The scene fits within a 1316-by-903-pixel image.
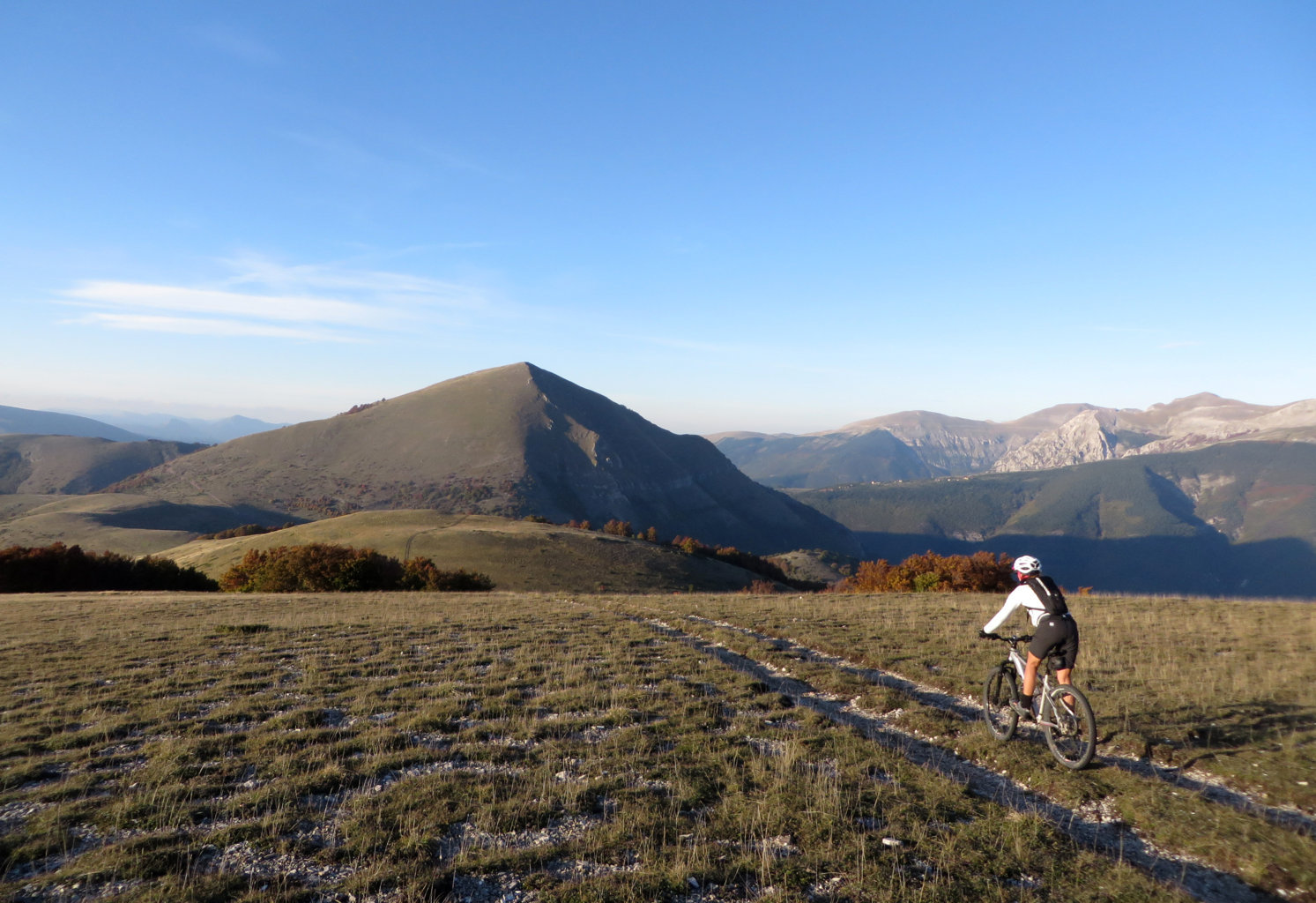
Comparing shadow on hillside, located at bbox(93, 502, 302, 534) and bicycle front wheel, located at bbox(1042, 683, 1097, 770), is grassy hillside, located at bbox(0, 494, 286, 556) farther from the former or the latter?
bicycle front wheel, located at bbox(1042, 683, 1097, 770)

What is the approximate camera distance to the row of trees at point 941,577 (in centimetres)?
5047

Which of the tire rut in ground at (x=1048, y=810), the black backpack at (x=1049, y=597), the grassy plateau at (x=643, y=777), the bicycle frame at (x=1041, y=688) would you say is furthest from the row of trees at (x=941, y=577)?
the black backpack at (x=1049, y=597)

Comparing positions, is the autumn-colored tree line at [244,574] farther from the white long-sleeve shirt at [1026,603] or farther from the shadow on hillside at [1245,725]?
the shadow on hillside at [1245,725]

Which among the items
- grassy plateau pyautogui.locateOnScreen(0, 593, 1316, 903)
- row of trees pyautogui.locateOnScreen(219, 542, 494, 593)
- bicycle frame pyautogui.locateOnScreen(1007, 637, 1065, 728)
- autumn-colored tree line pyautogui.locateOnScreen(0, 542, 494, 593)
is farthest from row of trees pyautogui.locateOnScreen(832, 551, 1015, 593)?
autumn-colored tree line pyautogui.locateOnScreen(0, 542, 494, 593)

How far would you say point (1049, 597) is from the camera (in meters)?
9.50

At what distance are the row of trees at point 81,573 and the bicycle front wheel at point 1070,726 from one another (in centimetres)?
6195

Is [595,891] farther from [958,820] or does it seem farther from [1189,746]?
[1189,746]

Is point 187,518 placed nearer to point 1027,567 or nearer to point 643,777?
point 643,777

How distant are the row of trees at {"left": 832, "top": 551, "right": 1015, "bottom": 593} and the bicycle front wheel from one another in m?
38.7

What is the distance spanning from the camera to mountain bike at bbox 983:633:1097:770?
351 inches

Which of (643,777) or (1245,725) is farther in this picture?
(1245,725)

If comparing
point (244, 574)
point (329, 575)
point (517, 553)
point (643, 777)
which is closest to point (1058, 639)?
point (643, 777)

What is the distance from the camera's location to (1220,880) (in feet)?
20.9

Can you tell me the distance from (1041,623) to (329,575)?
58682mm
